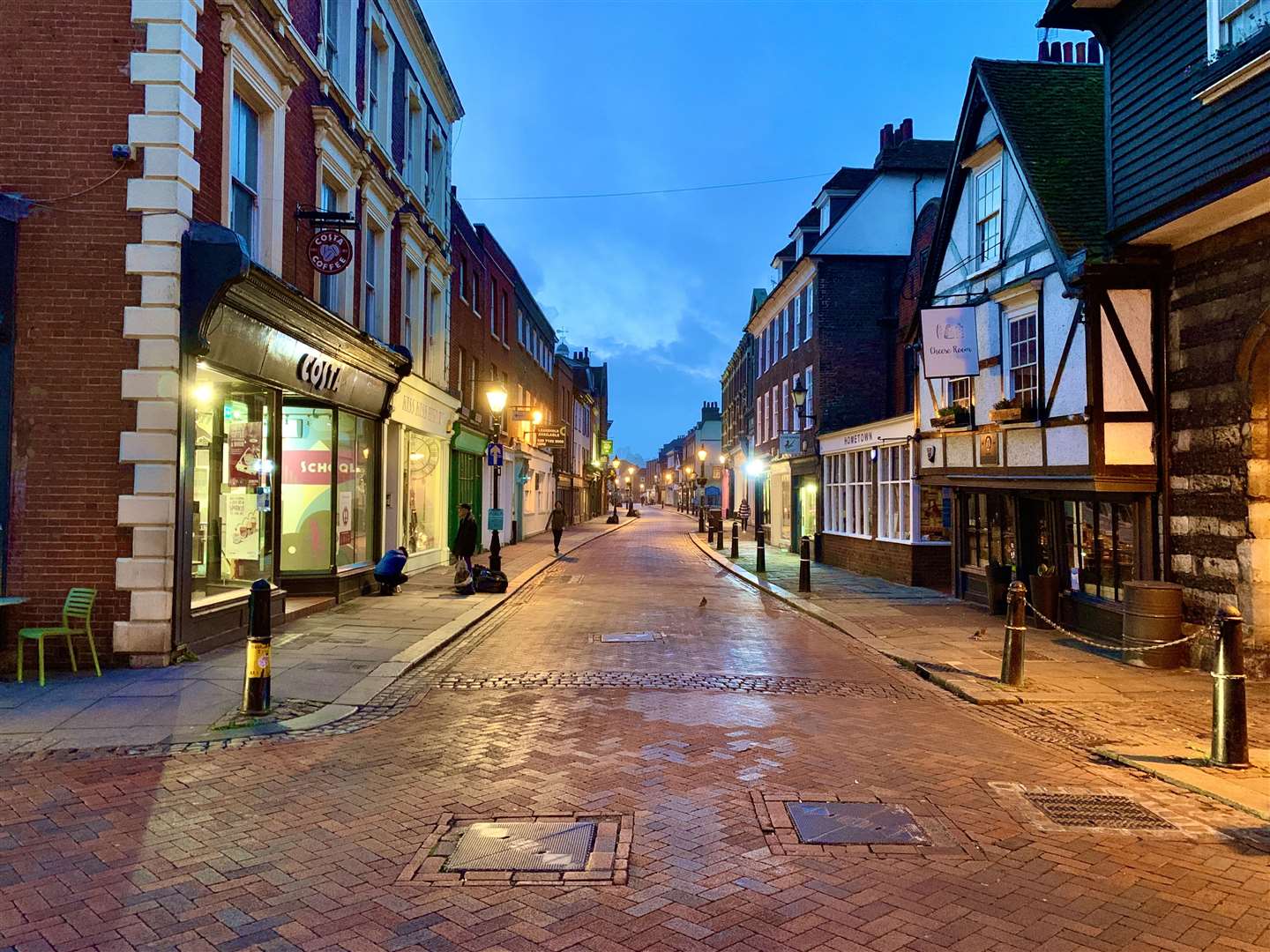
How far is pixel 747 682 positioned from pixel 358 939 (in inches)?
237

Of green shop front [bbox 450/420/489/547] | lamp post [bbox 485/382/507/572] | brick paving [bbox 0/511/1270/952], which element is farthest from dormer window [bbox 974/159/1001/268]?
green shop front [bbox 450/420/489/547]

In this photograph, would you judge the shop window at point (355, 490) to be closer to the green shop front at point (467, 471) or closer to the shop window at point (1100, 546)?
the green shop front at point (467, 471)

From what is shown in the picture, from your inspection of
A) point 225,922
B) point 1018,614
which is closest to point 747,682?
point 1018,614

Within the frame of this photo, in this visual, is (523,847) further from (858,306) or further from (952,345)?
(858,306)

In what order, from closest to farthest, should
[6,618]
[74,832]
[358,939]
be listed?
1. [358,939]
2. [74,832]
3. [6,618]

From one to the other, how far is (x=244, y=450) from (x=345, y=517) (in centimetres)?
411

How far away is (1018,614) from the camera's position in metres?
9.28

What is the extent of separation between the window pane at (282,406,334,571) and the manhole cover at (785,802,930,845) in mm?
10971

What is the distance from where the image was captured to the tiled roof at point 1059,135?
12500mm

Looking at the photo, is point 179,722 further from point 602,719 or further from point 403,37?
point 403,37

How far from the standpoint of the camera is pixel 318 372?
43.5 feet

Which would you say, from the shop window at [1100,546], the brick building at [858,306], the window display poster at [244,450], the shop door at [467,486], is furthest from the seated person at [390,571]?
the brick building at [858,306]

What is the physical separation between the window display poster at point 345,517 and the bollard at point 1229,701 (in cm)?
1272

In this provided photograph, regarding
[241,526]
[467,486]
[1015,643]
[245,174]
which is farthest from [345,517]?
[1015,643]
